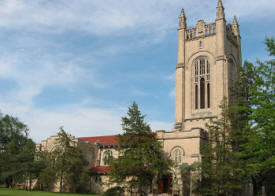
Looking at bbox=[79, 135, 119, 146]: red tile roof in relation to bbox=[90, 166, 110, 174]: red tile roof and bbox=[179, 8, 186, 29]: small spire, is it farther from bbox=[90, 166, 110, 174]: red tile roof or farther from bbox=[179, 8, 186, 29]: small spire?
bbox=[179, 8, 186, 29]: small spire

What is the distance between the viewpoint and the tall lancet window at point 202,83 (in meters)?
48.4

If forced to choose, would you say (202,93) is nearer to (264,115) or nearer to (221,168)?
(221,168)

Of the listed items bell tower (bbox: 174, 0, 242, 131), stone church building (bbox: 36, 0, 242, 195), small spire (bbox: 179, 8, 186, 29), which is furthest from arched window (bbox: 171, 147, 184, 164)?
small spire (bbox: 179, 8, 186, 29)

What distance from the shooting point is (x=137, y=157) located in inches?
1439

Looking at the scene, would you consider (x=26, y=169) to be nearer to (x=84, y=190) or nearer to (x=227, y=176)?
(x=84, y=190)

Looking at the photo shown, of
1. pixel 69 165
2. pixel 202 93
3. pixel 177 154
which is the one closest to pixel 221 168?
pixel 177 154

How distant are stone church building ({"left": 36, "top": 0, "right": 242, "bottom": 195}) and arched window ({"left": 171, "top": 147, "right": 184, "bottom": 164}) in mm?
1539

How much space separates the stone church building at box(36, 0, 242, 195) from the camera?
46750 millimetres

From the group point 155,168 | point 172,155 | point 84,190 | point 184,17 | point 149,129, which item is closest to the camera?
point 155,168

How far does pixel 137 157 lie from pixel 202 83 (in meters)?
18.8

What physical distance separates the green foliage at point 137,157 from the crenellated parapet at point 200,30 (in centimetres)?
1930

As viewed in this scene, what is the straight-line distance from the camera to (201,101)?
48.8 m

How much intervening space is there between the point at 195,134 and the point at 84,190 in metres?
18.3

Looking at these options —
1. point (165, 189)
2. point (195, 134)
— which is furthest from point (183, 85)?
point (165, 189)
